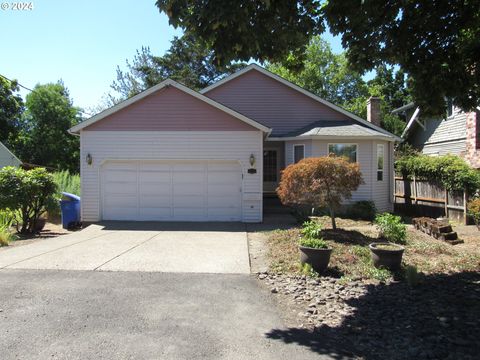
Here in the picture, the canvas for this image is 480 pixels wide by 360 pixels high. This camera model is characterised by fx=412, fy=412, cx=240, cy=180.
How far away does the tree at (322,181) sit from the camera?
1062 centimetres

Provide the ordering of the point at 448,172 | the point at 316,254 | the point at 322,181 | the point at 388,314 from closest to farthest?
the point at 388,314 → the point at 316,254 → the point at 322,181 → the point at 448,172

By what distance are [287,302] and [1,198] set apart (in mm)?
10463

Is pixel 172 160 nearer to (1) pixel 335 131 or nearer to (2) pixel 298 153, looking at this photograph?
(2) pixel 298 153

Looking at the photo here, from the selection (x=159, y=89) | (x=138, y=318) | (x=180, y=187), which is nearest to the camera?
(x=138, y=318)

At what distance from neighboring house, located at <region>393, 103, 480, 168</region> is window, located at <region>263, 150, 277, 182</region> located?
258 inches

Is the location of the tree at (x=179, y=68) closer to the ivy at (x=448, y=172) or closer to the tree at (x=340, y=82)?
the tree at (x=340, y=82)

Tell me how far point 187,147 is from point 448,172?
9709 mm

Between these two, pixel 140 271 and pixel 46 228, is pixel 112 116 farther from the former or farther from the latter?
pixel 140 271

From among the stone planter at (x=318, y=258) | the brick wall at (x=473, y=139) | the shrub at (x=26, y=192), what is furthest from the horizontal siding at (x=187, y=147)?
the brick wall at (x=473, y=139)

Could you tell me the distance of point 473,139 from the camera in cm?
1766

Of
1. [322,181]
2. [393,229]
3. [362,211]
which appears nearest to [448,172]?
[362,211]

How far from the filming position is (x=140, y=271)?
7660 mm

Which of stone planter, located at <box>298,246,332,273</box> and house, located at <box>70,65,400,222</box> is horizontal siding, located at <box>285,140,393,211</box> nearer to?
house, located at <box>70,65,400,222</box>

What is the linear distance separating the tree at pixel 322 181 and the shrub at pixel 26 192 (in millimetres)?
8038
